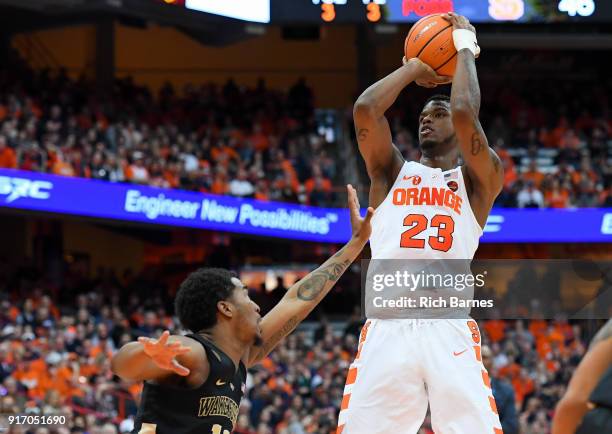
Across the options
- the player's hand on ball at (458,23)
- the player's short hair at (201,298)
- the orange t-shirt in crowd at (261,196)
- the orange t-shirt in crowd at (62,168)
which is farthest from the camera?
the orange t-shirt in crowd at (261,196)

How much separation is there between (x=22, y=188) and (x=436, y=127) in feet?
38.3

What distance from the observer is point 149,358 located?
13.9 feet

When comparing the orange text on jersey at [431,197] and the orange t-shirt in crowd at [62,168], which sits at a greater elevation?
the orange t-shirt in crowd at [62,168]

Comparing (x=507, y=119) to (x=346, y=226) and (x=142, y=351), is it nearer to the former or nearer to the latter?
(x=346, y=226)

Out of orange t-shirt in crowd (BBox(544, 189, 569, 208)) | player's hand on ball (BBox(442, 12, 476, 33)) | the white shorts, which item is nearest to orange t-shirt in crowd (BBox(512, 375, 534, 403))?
orange t-shirt in crowd (BBox(544, 189, 569, 208))

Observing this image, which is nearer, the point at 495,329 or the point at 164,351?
the point at 164,351

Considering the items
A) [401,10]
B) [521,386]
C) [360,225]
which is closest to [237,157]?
[401,10]

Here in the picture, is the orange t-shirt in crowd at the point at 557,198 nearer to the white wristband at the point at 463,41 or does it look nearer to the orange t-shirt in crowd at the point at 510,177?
the orange t-shirt in crowd at the point at 510,177

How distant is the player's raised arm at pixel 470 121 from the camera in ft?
19.3

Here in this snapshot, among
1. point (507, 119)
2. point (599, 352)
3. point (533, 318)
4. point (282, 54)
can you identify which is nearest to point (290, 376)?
point (533, 318)

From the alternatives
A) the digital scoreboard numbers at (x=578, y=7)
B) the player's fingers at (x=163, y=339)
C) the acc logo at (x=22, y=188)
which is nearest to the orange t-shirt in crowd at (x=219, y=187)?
the acc logo at (x=22, y=188)

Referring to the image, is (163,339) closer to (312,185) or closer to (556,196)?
(312,185)

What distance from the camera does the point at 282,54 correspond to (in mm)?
26922

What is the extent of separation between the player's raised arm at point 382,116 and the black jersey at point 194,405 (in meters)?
1.81
